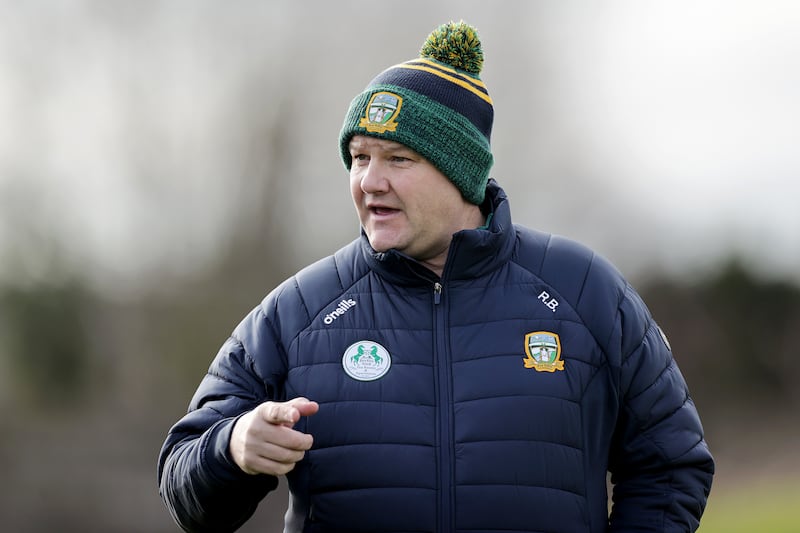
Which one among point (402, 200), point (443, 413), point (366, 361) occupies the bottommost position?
point (443, 413)

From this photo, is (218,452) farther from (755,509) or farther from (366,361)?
(755,509)

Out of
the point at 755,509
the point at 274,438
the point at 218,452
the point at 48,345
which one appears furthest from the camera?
the point at 48,345

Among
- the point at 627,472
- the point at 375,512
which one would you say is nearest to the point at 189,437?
the point at 375,512

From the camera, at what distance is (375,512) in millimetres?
2699

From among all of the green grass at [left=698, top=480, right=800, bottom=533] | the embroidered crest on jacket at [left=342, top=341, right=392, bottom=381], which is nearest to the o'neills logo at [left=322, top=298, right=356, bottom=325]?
the embroidered crest on jacket at [left=342, top=341, right=392, bottom=381]

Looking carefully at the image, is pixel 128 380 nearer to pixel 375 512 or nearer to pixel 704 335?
pixel 704 335

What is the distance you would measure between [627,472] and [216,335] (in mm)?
8372

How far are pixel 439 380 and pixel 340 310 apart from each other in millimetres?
360

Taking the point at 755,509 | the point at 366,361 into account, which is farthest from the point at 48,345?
the point at 366,361

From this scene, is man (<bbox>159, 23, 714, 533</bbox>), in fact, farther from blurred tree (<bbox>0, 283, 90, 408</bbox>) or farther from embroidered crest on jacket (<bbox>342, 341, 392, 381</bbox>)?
blurred tree (<bbox>0, 283, 90, 408</bbox>)

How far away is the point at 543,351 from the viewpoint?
111 inches

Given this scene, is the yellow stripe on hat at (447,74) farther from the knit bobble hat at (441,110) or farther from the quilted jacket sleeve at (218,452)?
the quilted jacket sleeve at (218,452)

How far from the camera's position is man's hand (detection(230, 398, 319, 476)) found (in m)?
2.47

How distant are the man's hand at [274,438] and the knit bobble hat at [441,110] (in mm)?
875
